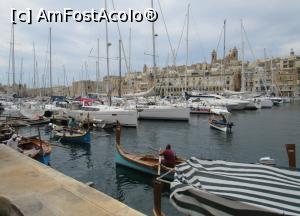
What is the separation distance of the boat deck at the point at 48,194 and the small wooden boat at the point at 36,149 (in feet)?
11.6

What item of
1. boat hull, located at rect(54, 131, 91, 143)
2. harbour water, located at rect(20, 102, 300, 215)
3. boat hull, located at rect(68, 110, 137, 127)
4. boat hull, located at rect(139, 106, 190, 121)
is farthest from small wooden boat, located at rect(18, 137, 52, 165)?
boat hull, located at rect(139, 106, 190, 121)

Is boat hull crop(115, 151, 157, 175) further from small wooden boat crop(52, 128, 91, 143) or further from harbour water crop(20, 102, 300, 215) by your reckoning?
small wooden boat crop(52, 128, 91, 143)

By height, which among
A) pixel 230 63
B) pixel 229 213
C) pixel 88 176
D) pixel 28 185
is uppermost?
pixel 230 63

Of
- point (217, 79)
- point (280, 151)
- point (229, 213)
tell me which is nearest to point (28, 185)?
point (229, 213)

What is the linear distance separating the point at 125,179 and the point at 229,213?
422 inches

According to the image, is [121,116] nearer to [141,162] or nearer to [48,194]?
[141,162]

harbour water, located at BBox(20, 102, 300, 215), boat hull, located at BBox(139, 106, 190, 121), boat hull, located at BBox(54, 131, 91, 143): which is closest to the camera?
harbour water, located at BBox(20, 102, 300, 215)

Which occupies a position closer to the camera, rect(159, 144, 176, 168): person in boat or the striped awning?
the striped awning

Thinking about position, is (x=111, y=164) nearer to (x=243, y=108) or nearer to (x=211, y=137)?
(x=211, y=137)

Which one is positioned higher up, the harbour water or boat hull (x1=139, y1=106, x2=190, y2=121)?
boat hull (x1=139, y1=106, x2=190, y2=121)

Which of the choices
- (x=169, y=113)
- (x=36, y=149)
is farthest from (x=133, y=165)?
(x=169, y=113)

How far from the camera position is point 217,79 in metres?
126

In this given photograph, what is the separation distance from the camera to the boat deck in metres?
A: 5.51

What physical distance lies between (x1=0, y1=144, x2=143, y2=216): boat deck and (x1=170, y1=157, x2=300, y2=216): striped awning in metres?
1.98
